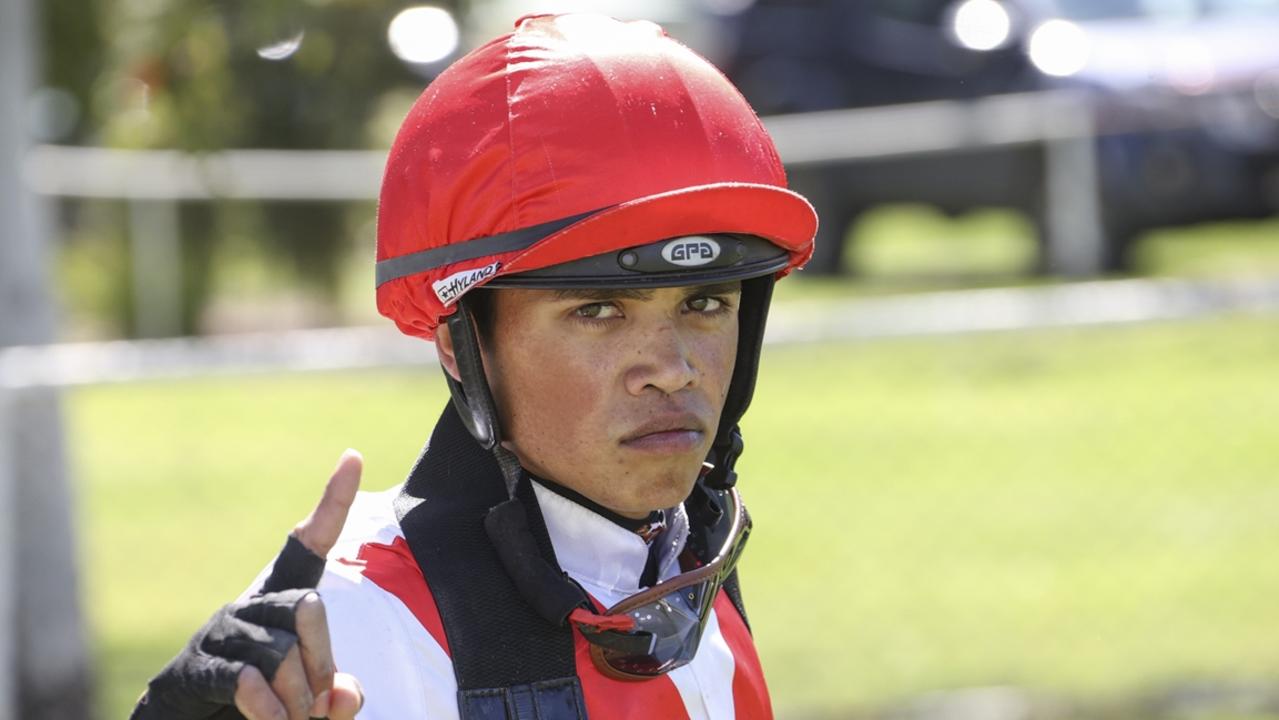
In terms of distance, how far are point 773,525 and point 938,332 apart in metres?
2.34

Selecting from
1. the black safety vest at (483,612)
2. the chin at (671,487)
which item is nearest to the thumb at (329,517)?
the black safety vest at (483,612)

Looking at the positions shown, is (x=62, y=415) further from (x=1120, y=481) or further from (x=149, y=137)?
(x=1120, y=481)

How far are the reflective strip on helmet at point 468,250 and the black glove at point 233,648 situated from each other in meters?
0.38

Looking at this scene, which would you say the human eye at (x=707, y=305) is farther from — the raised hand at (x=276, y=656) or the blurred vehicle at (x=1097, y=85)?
the blurred vehicle at (x=1097, y=85)

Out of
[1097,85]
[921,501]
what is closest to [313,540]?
[921,501]

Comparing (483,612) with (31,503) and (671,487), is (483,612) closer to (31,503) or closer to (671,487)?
(671,487)

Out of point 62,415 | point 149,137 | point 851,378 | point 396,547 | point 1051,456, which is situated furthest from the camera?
point 851,378

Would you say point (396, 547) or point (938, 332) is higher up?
point (938, 332)

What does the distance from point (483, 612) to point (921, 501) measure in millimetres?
6026

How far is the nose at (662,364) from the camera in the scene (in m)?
1.99

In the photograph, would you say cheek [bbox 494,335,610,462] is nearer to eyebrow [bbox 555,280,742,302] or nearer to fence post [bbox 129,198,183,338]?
eyebrow [bbox 555,280,742,302]

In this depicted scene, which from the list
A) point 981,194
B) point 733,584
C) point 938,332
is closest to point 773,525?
point 938,332

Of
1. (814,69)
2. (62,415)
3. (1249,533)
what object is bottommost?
(1249,533)

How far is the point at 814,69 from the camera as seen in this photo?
12.1 metres
